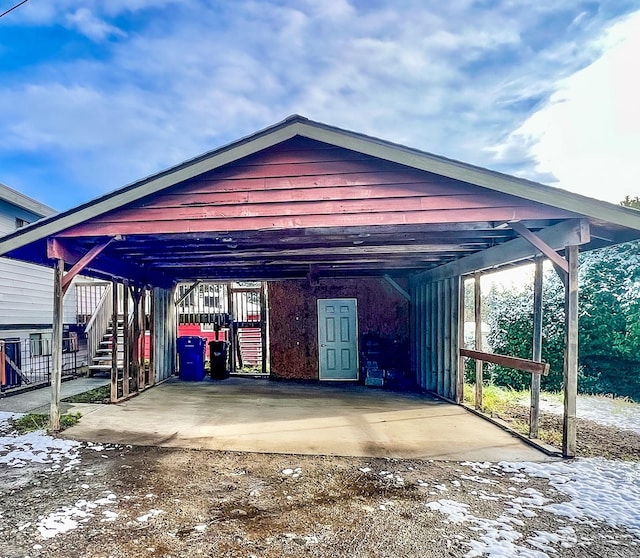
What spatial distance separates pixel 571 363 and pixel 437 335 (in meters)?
3.77

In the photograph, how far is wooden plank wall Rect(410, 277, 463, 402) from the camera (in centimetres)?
723

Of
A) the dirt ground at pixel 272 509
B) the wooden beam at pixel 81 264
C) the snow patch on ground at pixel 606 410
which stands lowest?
the snow patch on ground at pixel 606 410

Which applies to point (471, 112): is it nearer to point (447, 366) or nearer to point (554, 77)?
point (554, 77)

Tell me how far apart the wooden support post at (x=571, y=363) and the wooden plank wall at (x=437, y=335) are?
109 inches

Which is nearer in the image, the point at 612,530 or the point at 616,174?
the point at 612,530

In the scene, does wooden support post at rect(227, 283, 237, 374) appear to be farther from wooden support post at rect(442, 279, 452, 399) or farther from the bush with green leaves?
the bush with green leaves

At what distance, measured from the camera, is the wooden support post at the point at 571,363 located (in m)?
4.25

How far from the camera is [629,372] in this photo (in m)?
7.90

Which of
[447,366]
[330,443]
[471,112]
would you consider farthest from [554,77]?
[330,443]

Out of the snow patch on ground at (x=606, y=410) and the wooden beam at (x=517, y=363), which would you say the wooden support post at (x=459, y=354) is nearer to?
the wooden beam at (x=517, y=363)

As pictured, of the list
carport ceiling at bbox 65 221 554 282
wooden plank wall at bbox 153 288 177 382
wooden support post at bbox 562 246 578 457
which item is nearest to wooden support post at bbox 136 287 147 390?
carport ceiling at bbox 65 221 554 282

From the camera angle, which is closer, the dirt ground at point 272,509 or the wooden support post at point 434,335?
the dirt ground at point 272,509

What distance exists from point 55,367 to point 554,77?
40.1ft

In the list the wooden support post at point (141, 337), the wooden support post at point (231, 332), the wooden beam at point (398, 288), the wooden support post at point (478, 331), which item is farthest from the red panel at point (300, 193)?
the wooden support post at point (231, 332)
